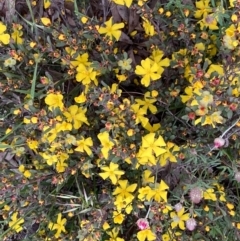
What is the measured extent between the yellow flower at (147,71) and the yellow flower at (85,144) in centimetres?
23

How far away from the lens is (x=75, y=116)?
1.35 m

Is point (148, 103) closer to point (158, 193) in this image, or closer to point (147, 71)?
point (147, 71)

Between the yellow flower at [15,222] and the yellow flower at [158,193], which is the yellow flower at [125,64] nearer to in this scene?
the yellow flower at [158,193]

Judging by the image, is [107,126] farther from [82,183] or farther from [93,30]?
[82,183]

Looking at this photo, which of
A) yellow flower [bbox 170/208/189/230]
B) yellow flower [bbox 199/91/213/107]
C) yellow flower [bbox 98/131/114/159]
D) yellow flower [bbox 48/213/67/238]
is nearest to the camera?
yellow flower [bbox 199/91/213/107]

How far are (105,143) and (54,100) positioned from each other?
183mm

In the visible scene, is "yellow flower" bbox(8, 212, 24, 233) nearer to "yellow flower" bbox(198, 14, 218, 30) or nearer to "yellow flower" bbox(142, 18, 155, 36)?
"yellow flower" bbox(142, 18, 155, 36)

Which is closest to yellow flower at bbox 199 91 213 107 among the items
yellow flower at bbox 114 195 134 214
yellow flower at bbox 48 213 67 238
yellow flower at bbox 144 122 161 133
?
yellow flower at bbox 144 122 161 133

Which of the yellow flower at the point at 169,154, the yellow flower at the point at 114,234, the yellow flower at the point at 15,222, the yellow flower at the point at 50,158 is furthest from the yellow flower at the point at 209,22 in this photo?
the yellow flower at the point at 15,222

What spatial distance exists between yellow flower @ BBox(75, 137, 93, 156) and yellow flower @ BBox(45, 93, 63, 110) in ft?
0.40

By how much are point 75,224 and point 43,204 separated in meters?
0.20

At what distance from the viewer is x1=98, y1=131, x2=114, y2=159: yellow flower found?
4.11 feet

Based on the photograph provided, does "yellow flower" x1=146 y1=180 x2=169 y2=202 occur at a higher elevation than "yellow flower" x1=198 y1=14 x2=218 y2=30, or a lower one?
lower

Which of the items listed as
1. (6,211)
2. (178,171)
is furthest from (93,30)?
(6,211)
